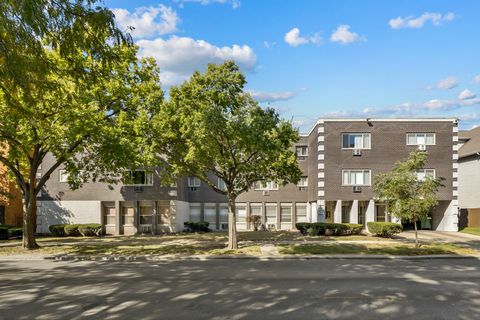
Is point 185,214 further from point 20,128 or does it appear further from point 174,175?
point 20,128

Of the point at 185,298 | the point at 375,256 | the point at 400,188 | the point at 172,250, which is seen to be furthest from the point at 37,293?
the point at 400,188

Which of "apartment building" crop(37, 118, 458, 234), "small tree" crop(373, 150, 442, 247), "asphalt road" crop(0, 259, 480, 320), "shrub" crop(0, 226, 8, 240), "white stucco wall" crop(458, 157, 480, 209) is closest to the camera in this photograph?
"asphalt road" crop(0, 259, 480, 320)

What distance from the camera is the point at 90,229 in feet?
109

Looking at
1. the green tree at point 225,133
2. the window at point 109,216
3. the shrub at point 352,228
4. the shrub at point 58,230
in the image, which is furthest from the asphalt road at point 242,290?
the window at point 109,216

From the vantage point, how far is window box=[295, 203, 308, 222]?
39541 mm

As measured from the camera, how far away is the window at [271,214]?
3953cm

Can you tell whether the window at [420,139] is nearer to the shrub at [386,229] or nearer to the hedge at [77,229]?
the shrub at [386,229]

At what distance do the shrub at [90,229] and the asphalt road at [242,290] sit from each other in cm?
1533

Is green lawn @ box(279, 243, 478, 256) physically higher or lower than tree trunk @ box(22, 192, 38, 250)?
lower

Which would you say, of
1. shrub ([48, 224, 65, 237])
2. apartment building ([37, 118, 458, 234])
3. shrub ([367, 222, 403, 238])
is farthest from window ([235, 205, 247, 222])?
shrub ([48, 224, 65, 237])

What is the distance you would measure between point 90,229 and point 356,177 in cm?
2210

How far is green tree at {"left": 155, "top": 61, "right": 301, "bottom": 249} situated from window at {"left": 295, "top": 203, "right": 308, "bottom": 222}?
16.8 m

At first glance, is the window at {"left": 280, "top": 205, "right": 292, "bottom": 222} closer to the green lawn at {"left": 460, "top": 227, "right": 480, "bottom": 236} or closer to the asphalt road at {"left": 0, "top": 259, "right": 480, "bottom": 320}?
the green lawn at {"left": 460, "top": 227, "right": 480, "bottom": 236}

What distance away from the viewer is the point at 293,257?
2009 centimetres
